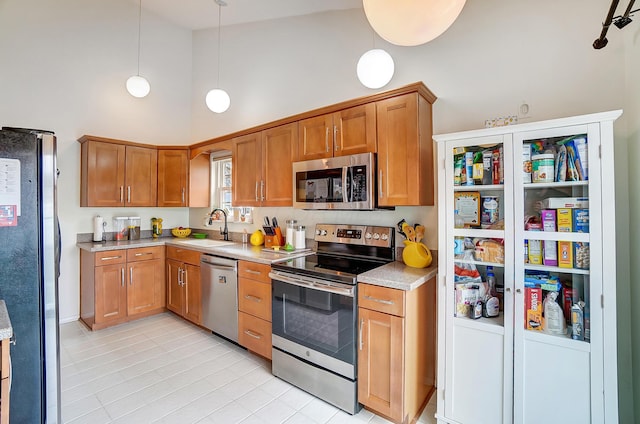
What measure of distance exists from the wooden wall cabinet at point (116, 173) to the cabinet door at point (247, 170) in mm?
1425

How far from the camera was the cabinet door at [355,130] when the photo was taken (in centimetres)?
227

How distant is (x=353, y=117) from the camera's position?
2381 millimetres

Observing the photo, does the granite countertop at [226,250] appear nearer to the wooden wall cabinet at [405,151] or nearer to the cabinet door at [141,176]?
the cabinet door at [141,176]

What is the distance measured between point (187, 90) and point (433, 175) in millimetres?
4123

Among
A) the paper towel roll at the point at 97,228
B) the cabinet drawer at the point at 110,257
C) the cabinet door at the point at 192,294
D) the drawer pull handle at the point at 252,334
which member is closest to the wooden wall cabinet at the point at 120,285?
the cabinet drawer at the point at 110,257

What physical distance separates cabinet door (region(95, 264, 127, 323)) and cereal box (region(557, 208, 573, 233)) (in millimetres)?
4121

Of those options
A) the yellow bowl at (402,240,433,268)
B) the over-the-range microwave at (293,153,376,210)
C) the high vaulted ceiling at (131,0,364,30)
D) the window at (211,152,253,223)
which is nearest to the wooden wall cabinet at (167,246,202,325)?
the window at (211,152,253,223)

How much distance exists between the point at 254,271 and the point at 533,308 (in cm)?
206

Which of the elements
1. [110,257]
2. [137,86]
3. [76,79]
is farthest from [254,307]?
[76,79]

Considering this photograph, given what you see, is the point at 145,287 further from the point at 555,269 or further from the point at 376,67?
the point at 555,269

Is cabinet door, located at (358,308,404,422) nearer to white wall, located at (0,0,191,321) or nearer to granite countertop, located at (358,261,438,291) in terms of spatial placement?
granite countertop, located at (358,261,438,291)

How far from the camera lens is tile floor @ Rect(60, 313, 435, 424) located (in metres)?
1.97

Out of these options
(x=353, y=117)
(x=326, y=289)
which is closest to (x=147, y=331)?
(x=326, y=289)

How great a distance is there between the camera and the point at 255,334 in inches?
104
